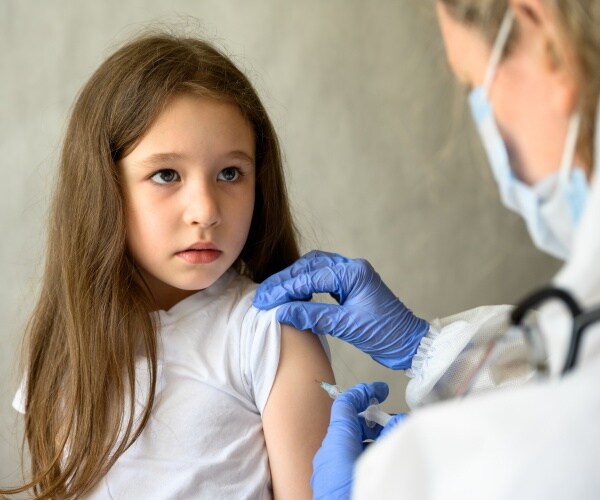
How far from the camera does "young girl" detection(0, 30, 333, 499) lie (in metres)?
1.43

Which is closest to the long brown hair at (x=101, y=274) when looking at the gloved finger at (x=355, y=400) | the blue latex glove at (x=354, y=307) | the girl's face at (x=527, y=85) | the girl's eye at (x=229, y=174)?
the girl's eye at (x=229, y=174)

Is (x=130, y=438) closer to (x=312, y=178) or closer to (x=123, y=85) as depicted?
(x=123, y=85)

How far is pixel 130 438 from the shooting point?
147 cm

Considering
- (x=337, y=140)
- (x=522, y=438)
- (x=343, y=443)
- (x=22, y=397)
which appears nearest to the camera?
(x=522, y=438)

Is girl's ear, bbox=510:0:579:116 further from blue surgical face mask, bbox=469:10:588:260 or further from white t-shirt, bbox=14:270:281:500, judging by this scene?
white t-shirt, bbox=14:270:281:500

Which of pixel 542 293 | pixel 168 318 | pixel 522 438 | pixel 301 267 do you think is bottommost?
pixel 168 318

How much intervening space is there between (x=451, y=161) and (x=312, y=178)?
1.95 feet

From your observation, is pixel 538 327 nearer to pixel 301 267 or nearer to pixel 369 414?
pixel 369 414

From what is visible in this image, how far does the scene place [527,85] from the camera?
0.81m

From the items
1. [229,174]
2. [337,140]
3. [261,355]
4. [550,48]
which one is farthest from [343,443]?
[337,140]

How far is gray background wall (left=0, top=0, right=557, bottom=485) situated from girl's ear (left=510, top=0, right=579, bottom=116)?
1.62 meters

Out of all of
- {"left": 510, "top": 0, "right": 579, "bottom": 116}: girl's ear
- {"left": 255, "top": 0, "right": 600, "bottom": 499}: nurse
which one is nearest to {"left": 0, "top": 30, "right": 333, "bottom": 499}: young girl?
{"left": 255, "top": 0, "right": 600, "bottom": 499}: nurse

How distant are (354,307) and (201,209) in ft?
1.14

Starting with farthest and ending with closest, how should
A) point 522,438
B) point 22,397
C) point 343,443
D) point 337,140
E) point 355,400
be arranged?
point 337,140
point 22,397
point 355,400
point 343,443
point 522,438
